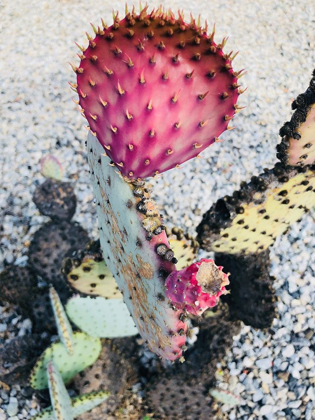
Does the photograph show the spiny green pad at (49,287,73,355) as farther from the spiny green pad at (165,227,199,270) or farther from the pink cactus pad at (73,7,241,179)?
the pink cactus pad at (73,7,241,179)

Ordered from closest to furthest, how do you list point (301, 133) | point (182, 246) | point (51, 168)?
point (301, 133) < point (182, 246) < point (51, 168)

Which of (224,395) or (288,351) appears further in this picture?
(288,351)

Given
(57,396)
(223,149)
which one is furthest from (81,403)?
(223,149)

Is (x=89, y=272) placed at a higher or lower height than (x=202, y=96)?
lower

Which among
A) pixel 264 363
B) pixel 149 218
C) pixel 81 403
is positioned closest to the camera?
pixel 149 218

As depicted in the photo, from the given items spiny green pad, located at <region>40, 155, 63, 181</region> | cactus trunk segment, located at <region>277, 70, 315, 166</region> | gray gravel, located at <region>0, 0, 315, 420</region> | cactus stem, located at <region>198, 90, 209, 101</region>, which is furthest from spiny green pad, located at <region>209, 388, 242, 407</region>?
cactus stem, located at <region>198, 90, 209, 101</region>

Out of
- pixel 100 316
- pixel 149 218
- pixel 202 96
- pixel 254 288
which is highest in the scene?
pixel 202 96

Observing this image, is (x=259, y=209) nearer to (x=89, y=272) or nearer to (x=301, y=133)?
(x=301, y=133)
